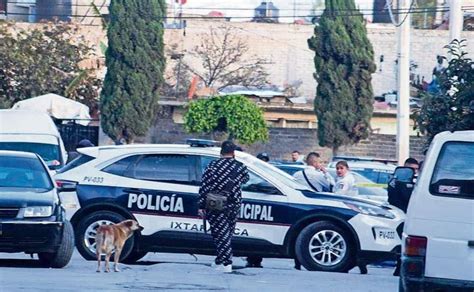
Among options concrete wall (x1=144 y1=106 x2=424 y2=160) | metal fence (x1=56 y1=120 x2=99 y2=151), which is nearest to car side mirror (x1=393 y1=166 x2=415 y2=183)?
concrete wall (x1=144 y1=106 x2=424 y2=160)

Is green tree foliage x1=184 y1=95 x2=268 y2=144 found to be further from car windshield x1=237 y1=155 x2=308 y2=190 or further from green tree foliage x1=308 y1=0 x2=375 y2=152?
car windshield x1=237 y1=155 x2=308 y2=190

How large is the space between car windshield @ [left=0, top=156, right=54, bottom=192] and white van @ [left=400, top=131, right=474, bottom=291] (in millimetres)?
6667

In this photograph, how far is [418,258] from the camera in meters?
10.9

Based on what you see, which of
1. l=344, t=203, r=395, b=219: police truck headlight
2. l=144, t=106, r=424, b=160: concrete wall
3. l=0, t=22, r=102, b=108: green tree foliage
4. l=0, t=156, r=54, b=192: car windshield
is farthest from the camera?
l=0, t=22, r=102, b=108: green tree foliage

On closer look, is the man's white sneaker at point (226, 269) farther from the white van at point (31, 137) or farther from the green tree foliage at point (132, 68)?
the green tree foliage at point (132, 68)

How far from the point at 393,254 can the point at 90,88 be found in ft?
113

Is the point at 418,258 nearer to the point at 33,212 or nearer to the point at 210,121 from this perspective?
the point at 33,212

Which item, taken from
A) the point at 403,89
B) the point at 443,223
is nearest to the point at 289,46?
the point at 403,89

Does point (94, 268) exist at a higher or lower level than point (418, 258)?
lower

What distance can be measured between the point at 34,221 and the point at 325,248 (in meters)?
3.99

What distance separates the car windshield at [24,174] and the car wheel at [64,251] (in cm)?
71

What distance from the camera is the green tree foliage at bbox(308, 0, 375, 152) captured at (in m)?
41.8

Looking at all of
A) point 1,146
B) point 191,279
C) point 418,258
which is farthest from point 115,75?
point 418,258

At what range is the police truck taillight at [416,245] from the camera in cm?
1083
